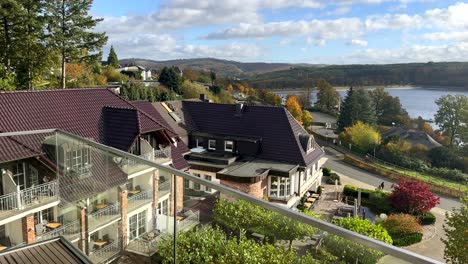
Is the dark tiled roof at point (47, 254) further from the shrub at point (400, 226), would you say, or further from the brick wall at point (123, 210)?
the shrub at point (400, 226)

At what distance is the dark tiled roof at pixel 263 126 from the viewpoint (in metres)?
21.0

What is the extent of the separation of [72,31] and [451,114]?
35.9m

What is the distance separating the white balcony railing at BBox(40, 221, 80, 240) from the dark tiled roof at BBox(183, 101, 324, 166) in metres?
17.3

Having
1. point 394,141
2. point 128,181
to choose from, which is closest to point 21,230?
point 128,181

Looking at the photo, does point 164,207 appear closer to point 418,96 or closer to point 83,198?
point 83,198

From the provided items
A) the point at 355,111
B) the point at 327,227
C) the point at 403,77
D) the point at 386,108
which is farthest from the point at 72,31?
the point at 403,77

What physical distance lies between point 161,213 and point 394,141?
124ft

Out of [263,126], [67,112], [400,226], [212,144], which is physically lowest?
[400,226]

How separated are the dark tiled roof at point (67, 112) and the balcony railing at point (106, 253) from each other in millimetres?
9285

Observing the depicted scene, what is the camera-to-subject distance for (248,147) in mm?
21875

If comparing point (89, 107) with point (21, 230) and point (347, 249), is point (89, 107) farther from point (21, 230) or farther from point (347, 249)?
point (347, 249)

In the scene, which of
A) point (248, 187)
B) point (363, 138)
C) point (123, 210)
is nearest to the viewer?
point (123, 210)

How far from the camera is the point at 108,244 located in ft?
11.4

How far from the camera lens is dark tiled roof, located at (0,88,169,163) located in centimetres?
1177
